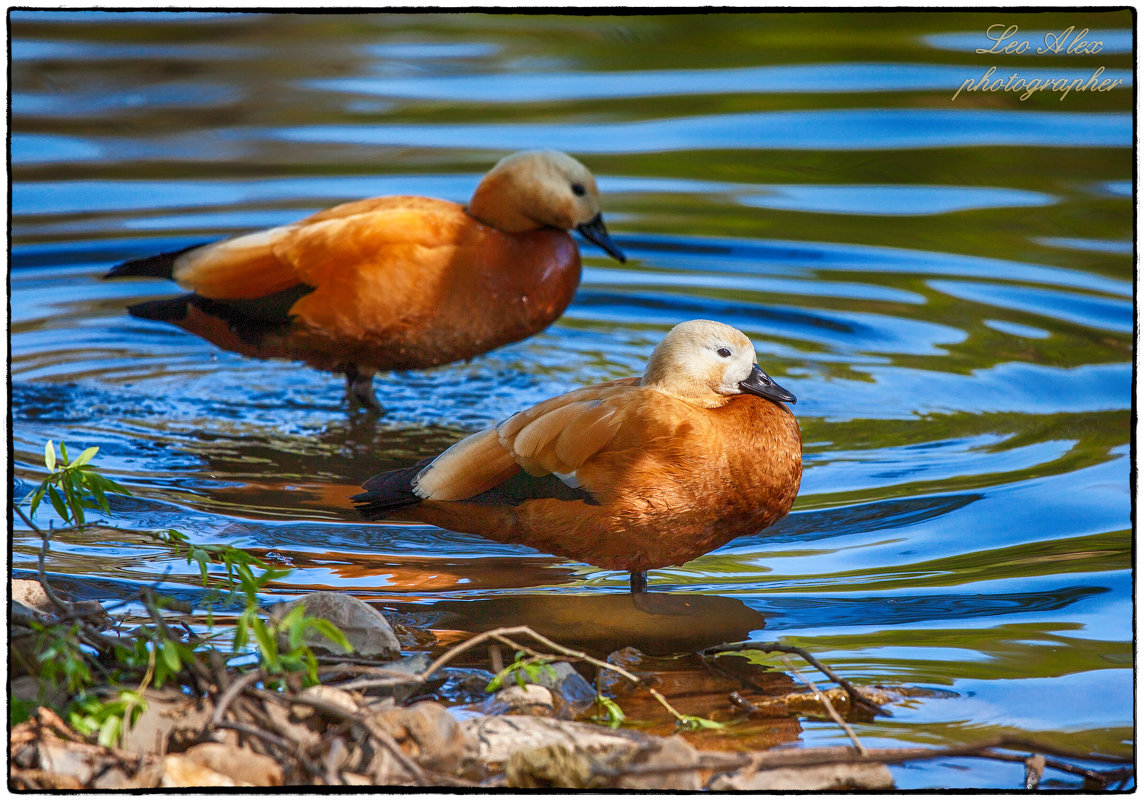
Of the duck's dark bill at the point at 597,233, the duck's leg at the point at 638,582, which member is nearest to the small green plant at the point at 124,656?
the duck's leg at the point at 638,582

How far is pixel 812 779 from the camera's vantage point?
10.6 ft

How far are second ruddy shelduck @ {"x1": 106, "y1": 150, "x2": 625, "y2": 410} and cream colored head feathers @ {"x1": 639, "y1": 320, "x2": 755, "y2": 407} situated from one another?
7.14ft

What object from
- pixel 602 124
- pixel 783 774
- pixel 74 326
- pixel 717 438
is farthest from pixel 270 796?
pixel 602 124

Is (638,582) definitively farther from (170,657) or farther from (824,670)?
(170,657)

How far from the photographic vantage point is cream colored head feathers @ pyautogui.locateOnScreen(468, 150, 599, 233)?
662cm

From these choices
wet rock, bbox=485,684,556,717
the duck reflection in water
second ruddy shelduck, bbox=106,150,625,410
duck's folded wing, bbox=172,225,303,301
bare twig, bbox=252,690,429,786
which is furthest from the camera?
duck's folded wing, bbox=172,225,303,301

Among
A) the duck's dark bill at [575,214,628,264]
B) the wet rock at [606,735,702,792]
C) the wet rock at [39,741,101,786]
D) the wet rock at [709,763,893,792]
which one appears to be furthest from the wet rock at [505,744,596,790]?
the duck's dark bill at [575,214,628,264]

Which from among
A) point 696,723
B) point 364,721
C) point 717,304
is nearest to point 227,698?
point 364,721

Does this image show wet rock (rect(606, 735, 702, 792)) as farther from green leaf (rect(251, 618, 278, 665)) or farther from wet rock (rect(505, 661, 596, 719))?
green leaf (rect(251, 618, 278, 665))

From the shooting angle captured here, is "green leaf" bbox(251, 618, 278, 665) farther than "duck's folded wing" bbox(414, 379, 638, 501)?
No

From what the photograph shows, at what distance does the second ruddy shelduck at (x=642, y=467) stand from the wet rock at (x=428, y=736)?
44.2 inches

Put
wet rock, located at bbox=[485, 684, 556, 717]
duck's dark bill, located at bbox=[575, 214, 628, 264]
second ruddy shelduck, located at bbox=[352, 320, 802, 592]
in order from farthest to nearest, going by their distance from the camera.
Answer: duck's dark bill, located at bbox=[575, 214, 628, 264], second ruddy shelduck, located at bbox=[352, 320, 802, 592], wet rock, located at bbox=[485, 684, 556, 717]

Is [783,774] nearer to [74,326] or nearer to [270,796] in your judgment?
[270,796]

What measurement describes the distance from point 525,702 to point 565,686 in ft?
0.55
